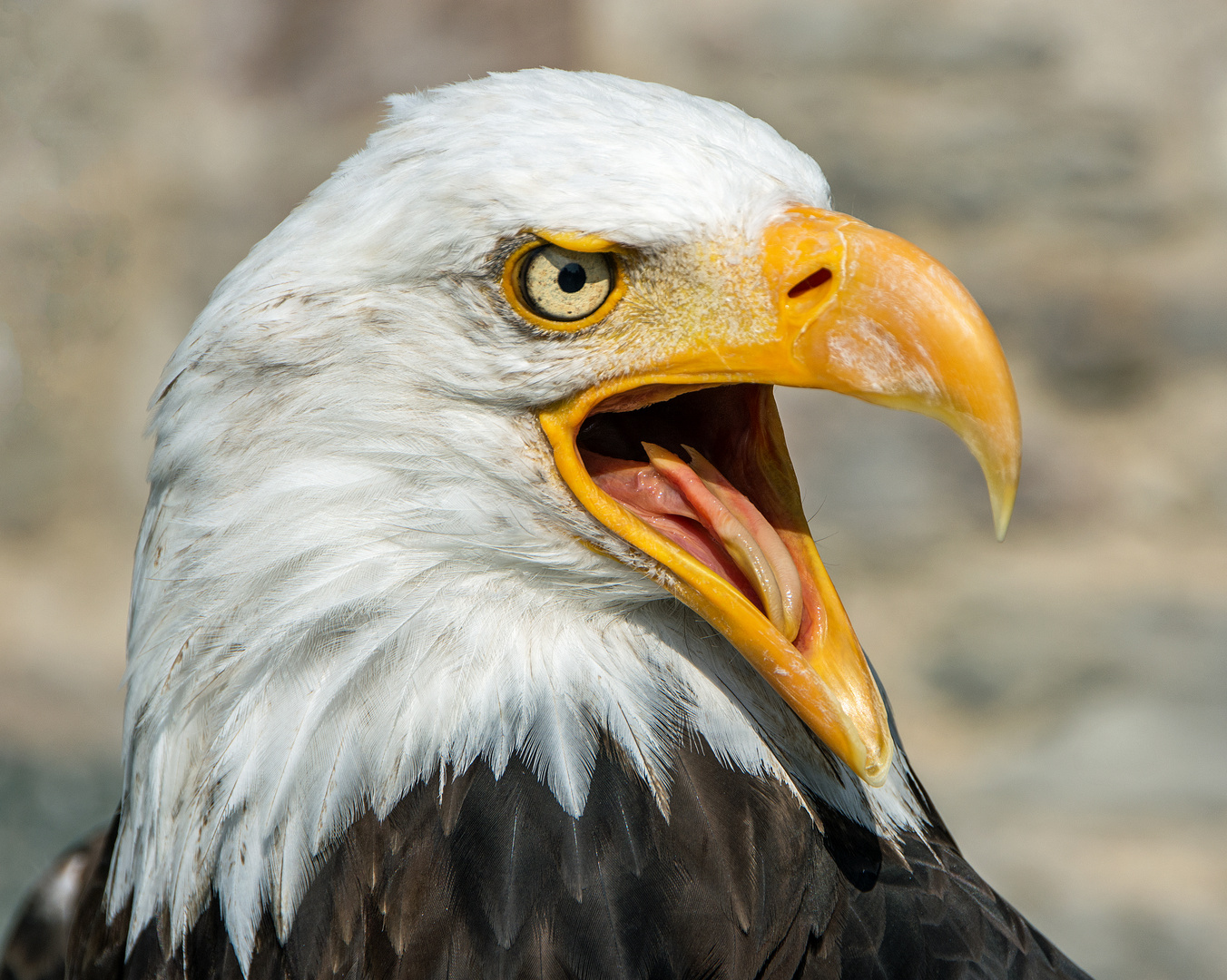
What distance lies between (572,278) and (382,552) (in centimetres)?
33

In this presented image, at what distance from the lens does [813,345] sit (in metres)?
1.05


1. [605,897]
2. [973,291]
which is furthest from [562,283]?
[973,291]

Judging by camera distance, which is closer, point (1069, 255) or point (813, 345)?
point (813, 345)

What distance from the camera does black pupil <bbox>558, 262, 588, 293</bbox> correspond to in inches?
41.4

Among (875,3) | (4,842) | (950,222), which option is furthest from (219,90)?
(4,842)

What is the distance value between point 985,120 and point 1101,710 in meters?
1.31

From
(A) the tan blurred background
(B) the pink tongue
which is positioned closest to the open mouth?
(B) the pink tongue

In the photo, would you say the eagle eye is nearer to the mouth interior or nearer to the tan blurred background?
the mouth interior

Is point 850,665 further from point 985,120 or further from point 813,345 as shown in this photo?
point 985,120

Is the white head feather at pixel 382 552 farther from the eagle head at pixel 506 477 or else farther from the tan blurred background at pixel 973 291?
the tan blurred background at pixel 973 291

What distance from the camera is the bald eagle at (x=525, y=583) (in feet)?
3.43

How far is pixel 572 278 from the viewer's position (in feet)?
3.46

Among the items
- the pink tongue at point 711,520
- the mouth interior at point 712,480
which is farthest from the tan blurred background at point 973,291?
the pink tongue at point 711,520

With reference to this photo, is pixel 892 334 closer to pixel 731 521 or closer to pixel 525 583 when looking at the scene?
pixel 731 521
